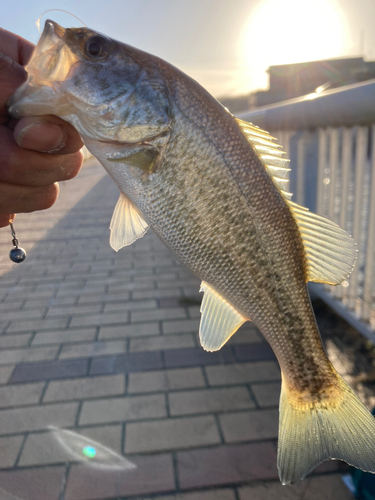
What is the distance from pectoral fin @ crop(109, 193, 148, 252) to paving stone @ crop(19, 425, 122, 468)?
4.69 feet

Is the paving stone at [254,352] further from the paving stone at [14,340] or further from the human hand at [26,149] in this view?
the human hand at [26,149]

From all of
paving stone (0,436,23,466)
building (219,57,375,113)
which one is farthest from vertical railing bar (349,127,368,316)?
building (219,57,375,113)

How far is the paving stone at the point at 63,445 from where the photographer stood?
84.9 inches

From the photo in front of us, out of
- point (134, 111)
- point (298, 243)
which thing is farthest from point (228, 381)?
point (134, 111)

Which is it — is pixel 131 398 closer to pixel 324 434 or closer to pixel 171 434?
pixel 171 434

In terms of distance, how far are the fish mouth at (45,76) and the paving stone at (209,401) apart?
6.72 ft

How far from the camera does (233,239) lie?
1312 millimetres

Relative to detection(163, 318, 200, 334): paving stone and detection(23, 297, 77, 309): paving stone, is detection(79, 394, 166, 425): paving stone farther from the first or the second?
detection(23, 297, 77, 309): paving stone

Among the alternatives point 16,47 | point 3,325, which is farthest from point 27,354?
point 16,47

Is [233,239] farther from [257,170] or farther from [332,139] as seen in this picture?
[332,139]

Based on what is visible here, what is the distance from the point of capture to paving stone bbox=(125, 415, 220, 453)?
2.23 m

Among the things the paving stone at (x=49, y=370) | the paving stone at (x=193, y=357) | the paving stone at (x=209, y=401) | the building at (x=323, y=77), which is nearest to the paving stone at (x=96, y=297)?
the paving stone at (x=49, y=370)

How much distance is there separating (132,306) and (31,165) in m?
2.75

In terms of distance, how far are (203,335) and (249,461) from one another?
3.57 ft
